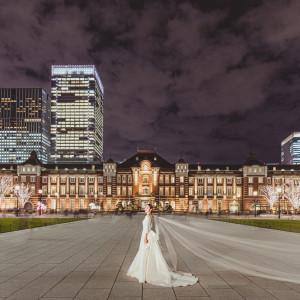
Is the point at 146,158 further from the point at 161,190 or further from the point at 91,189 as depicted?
the point at 91,189

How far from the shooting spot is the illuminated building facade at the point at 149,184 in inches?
3418

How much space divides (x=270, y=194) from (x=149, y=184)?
30.8m

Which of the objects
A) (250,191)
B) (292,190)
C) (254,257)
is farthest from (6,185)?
(254,257)

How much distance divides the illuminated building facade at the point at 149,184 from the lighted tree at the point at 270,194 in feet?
4.24

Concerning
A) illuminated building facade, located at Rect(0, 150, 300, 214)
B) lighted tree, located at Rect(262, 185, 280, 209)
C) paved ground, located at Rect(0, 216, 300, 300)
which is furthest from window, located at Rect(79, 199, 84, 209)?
paved ground, located at Rect(0, 216, 300, 300)

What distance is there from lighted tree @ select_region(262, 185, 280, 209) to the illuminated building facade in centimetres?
129

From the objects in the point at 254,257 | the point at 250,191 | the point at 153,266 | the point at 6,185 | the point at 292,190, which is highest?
the point at 153,266

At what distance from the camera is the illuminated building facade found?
285ft

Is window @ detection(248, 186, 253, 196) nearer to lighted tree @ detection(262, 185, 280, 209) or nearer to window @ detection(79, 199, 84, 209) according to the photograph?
lighted tree @ detection(262, 185, 280, 209)

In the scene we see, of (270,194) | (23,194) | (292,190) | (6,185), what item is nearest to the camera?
(292,190)

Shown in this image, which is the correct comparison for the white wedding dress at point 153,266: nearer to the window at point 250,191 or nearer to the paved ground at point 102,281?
the paved ground at point 102,281

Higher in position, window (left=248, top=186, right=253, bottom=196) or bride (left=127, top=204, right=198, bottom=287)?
bride (left=127, top=204, right=198, bottom=287)

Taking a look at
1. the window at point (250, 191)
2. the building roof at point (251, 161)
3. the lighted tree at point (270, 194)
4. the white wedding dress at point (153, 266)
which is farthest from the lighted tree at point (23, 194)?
the white wedding dress at point (153, 266)

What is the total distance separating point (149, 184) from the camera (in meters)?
87.4
